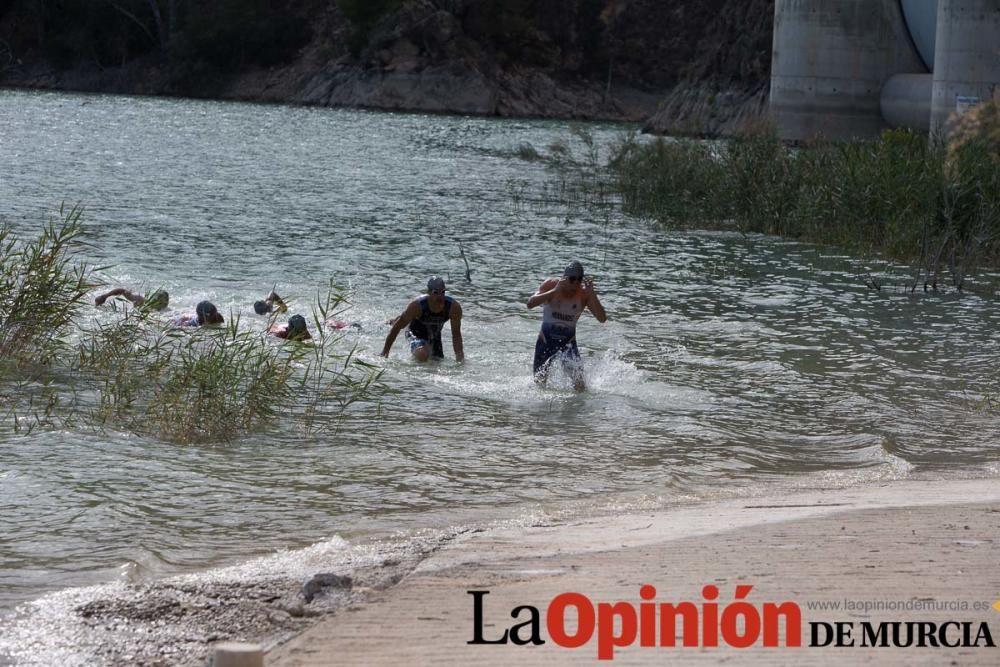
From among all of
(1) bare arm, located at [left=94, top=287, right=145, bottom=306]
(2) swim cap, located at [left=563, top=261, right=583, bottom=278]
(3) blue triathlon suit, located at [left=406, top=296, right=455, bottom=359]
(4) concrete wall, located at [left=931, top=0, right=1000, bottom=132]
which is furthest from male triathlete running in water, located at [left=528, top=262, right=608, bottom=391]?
(4) concrete wall, located at [left=931, top=0, right=1000, bottom=132]

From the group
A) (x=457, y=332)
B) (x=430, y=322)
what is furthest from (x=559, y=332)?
(x=430, y=322)

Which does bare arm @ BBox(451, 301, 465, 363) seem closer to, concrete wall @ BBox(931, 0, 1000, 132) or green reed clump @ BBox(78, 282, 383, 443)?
green reed clump @ BBox(78, 282, 383, 443)

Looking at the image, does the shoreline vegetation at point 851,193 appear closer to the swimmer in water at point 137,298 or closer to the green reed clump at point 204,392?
the swimmer in water at point 137,298

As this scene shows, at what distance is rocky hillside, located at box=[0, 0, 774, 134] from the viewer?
95.4 metres

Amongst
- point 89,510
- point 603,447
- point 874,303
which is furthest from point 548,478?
point 874,303

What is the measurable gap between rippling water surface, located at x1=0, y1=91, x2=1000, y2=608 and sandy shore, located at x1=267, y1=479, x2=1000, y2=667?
153 centimetres

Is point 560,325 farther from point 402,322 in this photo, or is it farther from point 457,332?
point 402,322

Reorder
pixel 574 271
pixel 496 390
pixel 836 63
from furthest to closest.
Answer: pixel 836 63
pixel 496 390
pixel 574 271

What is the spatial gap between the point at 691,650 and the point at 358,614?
1.51m

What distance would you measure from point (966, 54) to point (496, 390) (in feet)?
99.0

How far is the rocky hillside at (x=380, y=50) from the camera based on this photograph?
95438 mm

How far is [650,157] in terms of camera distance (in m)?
29.5

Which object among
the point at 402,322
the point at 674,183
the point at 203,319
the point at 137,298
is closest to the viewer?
the point at 402,322

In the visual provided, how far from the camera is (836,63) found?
4975 cm
